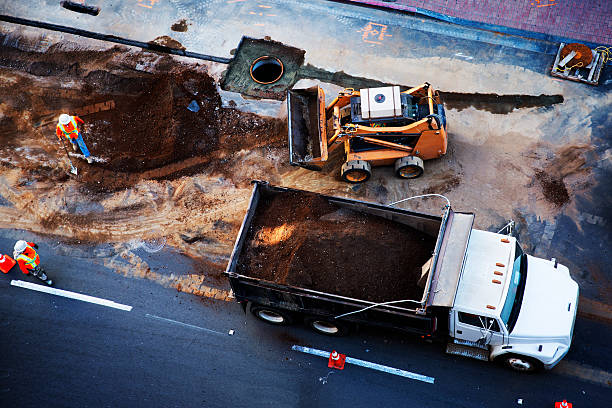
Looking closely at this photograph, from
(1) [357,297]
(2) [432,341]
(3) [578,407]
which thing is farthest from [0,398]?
(3) [578,407]

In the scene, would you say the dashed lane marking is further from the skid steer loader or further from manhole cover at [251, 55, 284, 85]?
manhole cover at [251, 55, 284, 85]

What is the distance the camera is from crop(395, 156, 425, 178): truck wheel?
42.7 feet

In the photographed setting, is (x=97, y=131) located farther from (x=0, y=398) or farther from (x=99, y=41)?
(x=0, y=398)

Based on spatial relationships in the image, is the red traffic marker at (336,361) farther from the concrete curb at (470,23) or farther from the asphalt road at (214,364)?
the concrete curb at (470,23)

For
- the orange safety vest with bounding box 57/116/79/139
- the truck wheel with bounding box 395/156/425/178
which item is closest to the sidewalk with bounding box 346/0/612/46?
the truck wheel with bounding box 395/156/425/178

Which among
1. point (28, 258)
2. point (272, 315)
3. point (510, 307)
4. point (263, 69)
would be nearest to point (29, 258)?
point (28, 258)

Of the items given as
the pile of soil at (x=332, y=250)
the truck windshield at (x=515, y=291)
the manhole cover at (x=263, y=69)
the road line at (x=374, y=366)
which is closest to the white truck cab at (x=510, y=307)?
the truck windshield at (x=515, y=291)

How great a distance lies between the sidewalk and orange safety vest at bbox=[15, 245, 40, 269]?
11953 mm

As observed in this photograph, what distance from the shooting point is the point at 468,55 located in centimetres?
1565

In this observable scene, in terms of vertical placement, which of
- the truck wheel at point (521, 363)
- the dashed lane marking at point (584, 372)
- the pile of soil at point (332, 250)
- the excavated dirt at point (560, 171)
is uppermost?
the excavated dirt at point (560, 171)

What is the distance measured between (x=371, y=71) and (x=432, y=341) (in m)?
8.22

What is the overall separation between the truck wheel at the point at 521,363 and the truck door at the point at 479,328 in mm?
459

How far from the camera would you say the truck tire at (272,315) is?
10875 mm

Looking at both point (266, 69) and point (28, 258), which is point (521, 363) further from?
point (266, 69)
